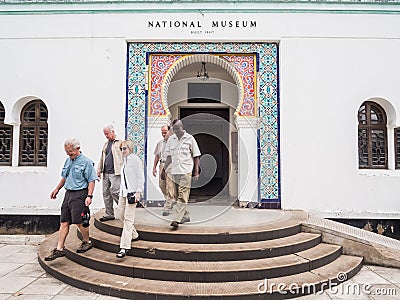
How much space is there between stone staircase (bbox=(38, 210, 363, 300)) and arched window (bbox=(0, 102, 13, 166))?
2897 millimetres

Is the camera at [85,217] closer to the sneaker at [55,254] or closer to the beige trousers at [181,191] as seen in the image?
the sneaker at [55,254]

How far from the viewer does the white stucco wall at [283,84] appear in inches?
257

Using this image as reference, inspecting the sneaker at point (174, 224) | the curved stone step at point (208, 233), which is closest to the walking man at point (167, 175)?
the sneaker at point (174, 224)

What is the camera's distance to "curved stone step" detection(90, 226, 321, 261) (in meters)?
4.16

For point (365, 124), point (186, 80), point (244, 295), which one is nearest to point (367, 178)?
point (365, 124)

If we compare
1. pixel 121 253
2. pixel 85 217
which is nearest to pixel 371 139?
pixel 121 253

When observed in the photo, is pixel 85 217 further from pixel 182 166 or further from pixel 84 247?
pixel 182 166

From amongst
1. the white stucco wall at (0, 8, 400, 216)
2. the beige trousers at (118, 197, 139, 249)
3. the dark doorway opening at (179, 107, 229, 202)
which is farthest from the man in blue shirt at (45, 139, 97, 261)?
the dark doorway opening at (179, 107, 229, 202)

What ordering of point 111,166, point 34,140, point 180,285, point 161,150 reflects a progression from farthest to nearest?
point 34,140, point 161,150, point 111,166, point 180,285

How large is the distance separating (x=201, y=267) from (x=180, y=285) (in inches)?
13.8

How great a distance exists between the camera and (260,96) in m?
6.77

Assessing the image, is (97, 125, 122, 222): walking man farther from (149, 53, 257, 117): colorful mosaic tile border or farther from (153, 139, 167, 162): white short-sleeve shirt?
(149, 53, 257, 117): colorful mosaic tile border

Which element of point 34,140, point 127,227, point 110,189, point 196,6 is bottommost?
point 127,227

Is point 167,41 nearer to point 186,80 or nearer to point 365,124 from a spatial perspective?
point 186,80
